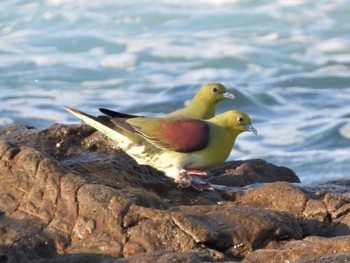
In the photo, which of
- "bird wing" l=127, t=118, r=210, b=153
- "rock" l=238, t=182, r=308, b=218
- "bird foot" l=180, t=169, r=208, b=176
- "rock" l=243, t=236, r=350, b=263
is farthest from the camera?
"bird wing" l=127, t=118, r=210, b=153

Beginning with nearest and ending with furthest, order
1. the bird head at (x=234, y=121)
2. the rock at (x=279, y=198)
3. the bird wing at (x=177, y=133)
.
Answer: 1. the rock at (x=279, y=198)
2. the bird wing at (x=177, y=133)
3. the bird head at (x=234, y=121)

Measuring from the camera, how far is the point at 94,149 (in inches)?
271

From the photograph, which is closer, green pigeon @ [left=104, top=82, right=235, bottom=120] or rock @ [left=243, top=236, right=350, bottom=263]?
rock @ [left=243, top=236, right=350, bottom=263]

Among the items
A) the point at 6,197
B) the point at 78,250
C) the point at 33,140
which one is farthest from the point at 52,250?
the point at 33,140

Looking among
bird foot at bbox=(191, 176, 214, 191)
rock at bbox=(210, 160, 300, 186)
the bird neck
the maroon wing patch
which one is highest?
the maroon wing patch

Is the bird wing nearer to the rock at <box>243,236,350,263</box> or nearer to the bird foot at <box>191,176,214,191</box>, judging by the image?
→ the bird foot at <box>191,176,214,191</box>

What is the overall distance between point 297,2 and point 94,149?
15.7m

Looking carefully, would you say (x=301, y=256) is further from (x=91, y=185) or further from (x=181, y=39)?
(x=181, y=39)

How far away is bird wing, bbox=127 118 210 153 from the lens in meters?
6.81

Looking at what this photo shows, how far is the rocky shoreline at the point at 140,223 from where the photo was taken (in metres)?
4.94

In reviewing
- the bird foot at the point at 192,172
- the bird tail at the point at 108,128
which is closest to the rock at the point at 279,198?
the bird foot at the point at 192,172

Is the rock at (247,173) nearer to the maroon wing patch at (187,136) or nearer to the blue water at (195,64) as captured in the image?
the maroon wing patch at (187,136)

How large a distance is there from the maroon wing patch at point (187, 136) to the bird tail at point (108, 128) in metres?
0.28

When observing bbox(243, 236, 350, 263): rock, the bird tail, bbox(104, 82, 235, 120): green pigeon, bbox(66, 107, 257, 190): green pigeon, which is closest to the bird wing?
bbox(66, 107, 257, 190): green pigeon
